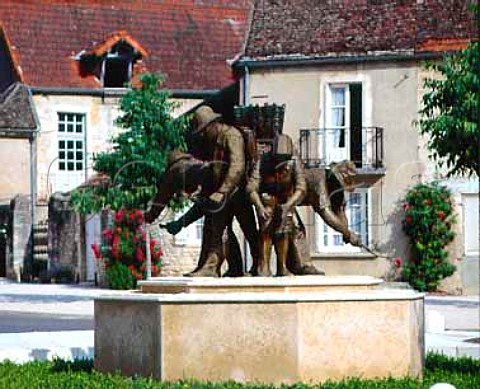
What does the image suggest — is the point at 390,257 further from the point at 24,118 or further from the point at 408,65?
the point at 24,118

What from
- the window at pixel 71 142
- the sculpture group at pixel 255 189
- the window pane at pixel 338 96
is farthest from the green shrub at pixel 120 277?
the sculpture group at pixel 255 189

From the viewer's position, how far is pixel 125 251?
36344 millimetres

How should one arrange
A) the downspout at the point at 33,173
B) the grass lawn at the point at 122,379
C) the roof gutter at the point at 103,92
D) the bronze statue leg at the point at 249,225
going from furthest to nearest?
the roof gutter at the point at 103,92 → the downspout at the point at 33,173 → the bronze statue leg at the point at 249,225 → the grass lawn at the point at 122,379

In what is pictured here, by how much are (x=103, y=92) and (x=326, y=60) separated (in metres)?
9.74

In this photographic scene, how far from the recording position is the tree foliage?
30344 mm

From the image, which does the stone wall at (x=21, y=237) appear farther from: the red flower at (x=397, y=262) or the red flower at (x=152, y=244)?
the red flower at (x=397, y=262)

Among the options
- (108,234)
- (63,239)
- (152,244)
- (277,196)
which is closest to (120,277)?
(108,234)

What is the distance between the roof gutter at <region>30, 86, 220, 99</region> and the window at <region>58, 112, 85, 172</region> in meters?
0.70

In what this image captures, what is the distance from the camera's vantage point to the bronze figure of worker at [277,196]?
15.0 meters

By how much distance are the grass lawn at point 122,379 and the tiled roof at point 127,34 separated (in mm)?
29750

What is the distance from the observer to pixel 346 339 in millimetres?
13742

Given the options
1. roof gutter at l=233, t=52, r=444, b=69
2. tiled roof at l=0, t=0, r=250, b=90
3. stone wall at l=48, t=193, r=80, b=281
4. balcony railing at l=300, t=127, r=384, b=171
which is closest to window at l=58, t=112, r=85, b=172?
tiled roof at l=0, t=0, r=250, b=90

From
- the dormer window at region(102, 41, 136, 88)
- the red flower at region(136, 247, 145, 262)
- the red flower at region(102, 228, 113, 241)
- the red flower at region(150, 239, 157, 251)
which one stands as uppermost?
the dormer window at region(102, 41, 136, 88)

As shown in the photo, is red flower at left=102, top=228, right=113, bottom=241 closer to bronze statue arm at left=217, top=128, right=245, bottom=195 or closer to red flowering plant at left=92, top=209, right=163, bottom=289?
red flowering plant at left=92, top=209, right=163, bottom=289
